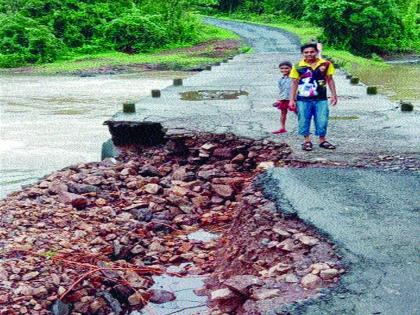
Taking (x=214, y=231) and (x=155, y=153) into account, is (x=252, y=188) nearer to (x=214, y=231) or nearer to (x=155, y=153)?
(x=214, y=231)

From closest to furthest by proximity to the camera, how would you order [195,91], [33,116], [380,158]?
[380,158] < [195,91] < [33,116]

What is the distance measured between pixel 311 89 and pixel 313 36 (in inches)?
1275

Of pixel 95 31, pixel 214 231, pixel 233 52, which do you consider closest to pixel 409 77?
pixel 233 52

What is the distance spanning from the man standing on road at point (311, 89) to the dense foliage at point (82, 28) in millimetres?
27458

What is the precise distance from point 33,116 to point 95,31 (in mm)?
21869

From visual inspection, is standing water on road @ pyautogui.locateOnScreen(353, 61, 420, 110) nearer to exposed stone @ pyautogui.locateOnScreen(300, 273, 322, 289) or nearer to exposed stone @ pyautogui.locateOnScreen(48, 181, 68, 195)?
exposed stone @ pyautogui.locateOnScreen(48, 181, 68, 195)

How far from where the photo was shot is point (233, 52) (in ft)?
111

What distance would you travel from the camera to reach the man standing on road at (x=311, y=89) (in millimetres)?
7199

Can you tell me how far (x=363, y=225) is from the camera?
5.07m

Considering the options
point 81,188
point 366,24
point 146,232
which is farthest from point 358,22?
point 146,232

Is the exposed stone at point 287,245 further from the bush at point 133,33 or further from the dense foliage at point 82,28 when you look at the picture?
the bush at point 133,33

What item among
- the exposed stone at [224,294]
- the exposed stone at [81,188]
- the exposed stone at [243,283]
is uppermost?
the exposed stone at [243,283]

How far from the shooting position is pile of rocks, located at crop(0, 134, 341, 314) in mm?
4754

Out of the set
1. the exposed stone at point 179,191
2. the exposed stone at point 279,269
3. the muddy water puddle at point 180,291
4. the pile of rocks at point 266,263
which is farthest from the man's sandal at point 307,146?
the exposed stone at point 279,269
